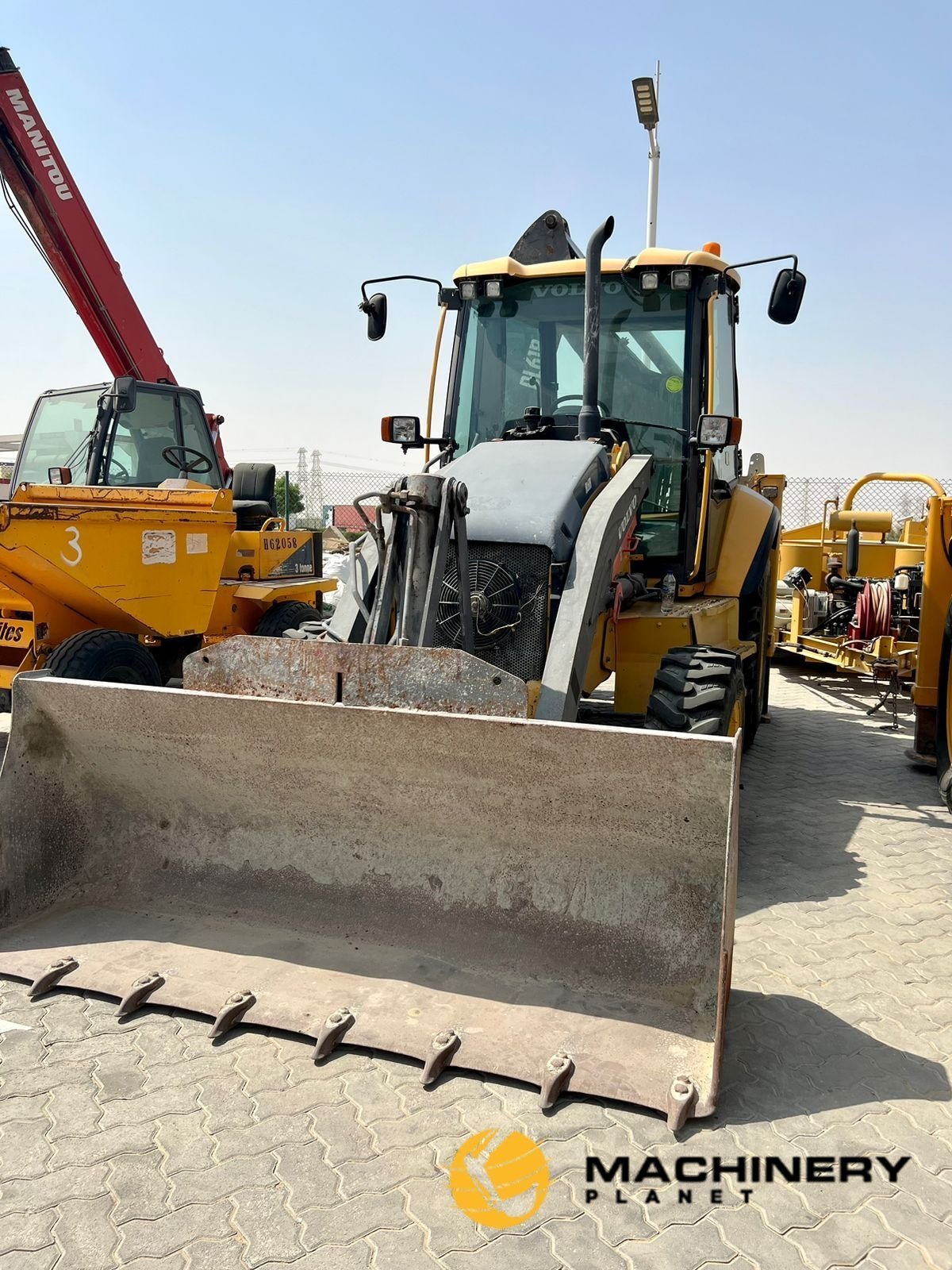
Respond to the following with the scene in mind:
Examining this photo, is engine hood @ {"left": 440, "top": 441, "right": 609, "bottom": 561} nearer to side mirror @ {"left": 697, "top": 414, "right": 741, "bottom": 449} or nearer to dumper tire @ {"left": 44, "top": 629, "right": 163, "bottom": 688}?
side mirror @ {"left": 697, "top": 414, "right": 741, "bottom": 449}

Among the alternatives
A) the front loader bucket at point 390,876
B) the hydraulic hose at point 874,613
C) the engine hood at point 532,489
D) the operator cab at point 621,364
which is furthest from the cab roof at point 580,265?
the hydraulic hose at point 874,613

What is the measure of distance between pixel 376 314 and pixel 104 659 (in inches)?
103

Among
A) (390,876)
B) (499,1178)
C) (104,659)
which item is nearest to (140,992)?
(390,876)

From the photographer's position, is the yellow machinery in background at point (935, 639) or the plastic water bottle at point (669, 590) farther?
the yellow machinery in background at point (935, 639)

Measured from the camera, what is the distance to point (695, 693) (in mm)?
4125

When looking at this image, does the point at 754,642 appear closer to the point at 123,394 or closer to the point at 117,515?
the point at 117,515

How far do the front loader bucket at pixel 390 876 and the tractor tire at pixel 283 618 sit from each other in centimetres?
386

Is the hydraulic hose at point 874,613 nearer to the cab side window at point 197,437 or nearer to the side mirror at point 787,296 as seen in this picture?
the side mirror at point 787,296

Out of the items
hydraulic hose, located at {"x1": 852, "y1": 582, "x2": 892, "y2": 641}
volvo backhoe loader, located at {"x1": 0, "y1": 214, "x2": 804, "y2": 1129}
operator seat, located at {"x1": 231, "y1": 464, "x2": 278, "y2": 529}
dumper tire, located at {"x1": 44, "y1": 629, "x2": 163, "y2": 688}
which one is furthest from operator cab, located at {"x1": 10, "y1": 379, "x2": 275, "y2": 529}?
hydraulic hose, located at {"x1": 852, "y1": 582, "x2": 892, "y2": 641}

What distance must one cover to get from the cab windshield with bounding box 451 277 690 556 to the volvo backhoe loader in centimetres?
66

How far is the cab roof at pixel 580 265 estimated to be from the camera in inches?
204

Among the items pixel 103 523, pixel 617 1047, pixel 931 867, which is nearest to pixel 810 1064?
pixel 617 1047

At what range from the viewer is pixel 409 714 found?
10.2ft

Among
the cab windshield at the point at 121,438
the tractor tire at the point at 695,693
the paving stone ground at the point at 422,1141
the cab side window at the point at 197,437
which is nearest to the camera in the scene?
the paving stone ground at the point at 422,1141
